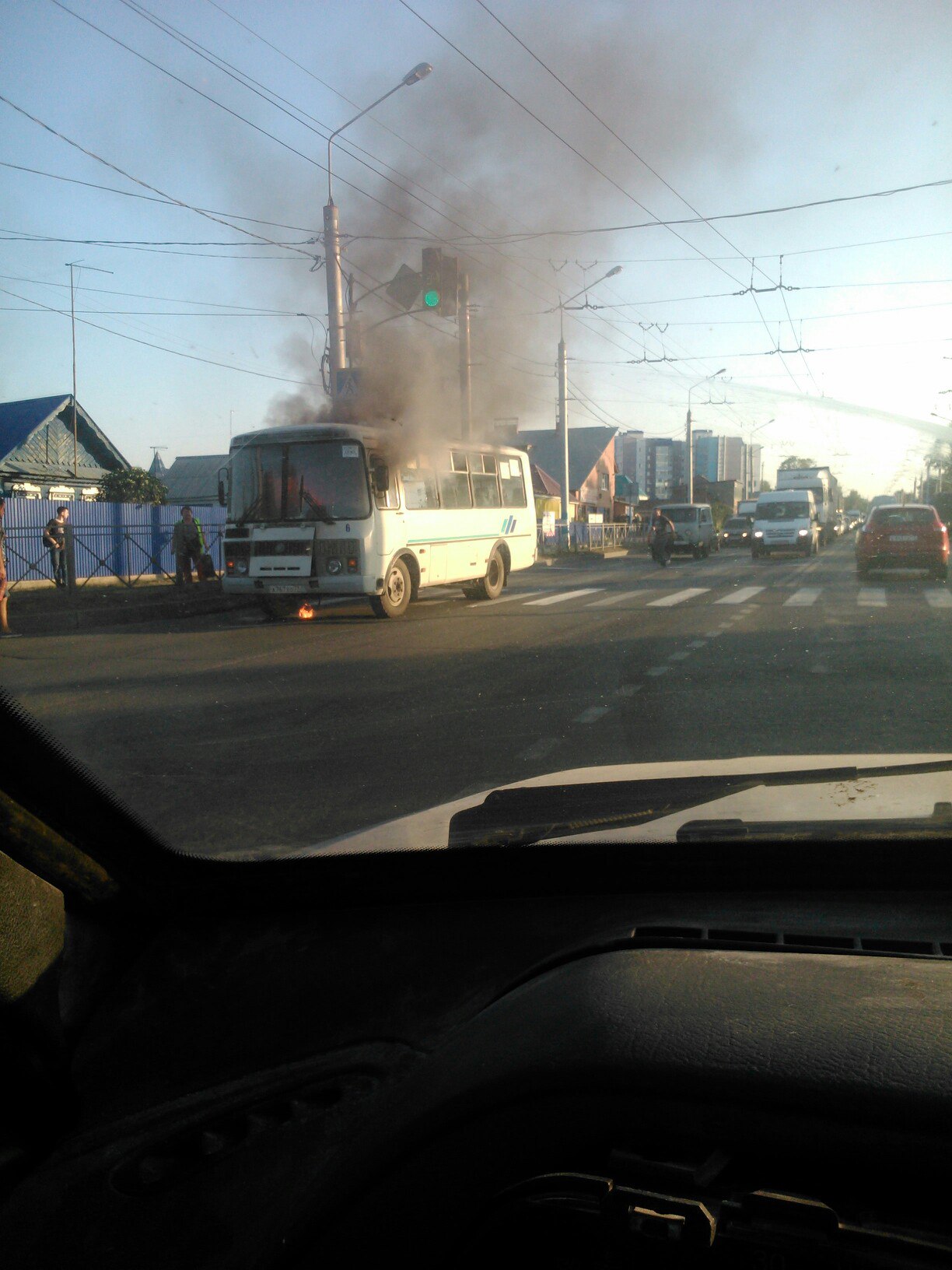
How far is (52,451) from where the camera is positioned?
13.6 ft

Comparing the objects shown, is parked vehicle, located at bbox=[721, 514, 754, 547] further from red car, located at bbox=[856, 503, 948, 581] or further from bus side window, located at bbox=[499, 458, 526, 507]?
bus side window, located at bbox=[499, 458, 526, 507]

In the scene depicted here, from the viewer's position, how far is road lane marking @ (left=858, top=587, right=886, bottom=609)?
555 inches

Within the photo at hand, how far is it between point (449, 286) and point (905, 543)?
10.4 metres

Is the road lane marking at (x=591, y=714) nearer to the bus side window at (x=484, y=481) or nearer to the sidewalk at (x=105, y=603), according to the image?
the sidewalk at (x=105, y=603)

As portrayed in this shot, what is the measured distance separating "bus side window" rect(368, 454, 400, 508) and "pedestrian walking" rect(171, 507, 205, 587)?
417 centimetres

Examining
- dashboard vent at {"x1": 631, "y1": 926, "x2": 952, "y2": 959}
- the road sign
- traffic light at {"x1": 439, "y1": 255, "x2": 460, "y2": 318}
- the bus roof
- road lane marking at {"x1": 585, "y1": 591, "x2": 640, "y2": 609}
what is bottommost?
road lane marking at {"x1": 585, "y1": 591, "x2": 640, "y2": 609}

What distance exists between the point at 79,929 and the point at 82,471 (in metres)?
2.77

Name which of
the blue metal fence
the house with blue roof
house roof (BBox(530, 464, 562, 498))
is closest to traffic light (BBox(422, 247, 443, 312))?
the blue metal fence

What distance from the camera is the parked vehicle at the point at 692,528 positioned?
1324 inches

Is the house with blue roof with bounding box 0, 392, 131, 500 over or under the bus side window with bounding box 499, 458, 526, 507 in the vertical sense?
under

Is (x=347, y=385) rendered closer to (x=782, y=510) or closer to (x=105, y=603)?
(x=105, y=603)

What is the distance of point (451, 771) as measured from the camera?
16.4 feet

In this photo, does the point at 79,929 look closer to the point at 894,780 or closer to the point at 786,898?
the point at 786,898

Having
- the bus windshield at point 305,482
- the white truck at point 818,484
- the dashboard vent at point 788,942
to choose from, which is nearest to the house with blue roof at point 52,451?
the dashboard vent at point 788,942
